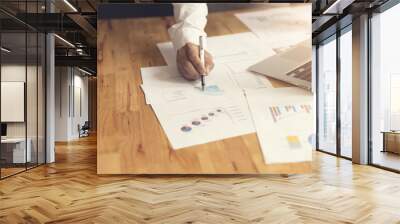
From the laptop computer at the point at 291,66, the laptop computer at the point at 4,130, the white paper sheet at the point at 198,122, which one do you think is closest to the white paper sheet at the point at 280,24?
the laptop computer at the point at 291,66

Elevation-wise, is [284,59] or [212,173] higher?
[284,59]

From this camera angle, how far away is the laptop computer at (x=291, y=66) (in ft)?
20.1

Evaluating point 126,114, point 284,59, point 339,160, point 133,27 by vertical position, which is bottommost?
point 339,160

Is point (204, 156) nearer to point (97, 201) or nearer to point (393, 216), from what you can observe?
point (97, 201)

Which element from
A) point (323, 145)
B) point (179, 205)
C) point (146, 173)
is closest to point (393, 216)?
point (179, 205)

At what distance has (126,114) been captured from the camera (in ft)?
20.2

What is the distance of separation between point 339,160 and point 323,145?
7.05ft

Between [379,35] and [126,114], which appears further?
[379,35]

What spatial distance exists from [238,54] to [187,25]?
0.97 meters

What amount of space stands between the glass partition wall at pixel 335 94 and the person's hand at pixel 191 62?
383cm

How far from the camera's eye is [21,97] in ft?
23.1

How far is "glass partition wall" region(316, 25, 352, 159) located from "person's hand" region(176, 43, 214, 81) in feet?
12.6

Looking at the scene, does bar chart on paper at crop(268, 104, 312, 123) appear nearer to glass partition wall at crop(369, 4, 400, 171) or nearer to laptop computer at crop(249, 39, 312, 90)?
laptop computer at crop(249, 39, 312, 90)

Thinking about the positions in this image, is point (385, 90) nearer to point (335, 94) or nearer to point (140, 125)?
point (335, 94)
